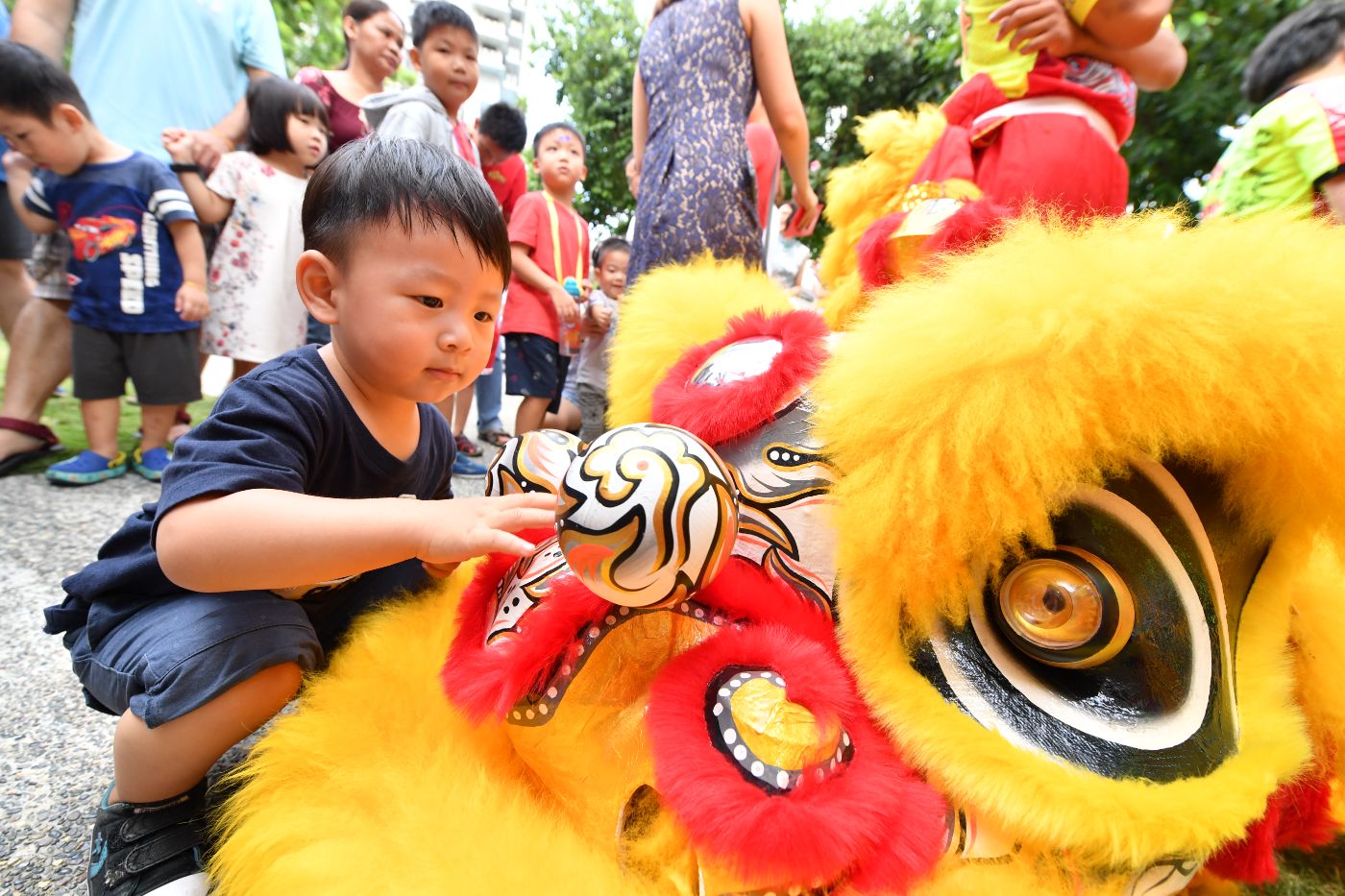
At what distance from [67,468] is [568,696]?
2.00 metres

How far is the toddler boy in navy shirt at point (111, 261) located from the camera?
5.96ft

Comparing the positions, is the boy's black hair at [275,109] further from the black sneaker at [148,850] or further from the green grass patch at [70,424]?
the black sneaker at [148,850]

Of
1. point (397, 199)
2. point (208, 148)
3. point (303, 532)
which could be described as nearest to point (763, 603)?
point (303, 532)

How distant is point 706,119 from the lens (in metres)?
1.58

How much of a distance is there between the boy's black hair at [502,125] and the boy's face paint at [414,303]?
2.34 meters

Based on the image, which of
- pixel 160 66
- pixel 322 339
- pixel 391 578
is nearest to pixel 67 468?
pixel 322 339

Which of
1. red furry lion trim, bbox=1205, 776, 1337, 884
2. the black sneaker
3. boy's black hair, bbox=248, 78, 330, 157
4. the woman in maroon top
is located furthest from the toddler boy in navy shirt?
red furry lion trim, bbox=1205, 776, 1337, 884

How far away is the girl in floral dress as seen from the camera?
209cm

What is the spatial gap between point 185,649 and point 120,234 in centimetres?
164

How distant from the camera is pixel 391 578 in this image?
1.07 metres

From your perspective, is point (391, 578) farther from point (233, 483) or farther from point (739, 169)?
point (739, 169)

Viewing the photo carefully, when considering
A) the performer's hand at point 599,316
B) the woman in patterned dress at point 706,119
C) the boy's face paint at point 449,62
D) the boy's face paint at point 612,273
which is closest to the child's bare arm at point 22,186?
the boy's face paint at point 449,62

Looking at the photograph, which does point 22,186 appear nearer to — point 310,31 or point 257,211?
point 257,211

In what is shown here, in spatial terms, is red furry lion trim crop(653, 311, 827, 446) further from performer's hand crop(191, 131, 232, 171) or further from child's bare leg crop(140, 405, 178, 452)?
performer's hand crop(191, 131, 232, 171)
